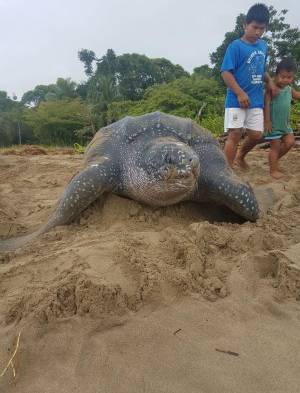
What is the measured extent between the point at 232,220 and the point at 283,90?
6.12 feet

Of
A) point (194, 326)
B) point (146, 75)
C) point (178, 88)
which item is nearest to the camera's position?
point (194, 326)

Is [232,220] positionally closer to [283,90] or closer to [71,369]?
[71,369]

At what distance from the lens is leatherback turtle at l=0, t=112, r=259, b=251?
1.99m

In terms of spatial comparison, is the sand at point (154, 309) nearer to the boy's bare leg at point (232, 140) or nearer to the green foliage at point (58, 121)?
the boy's bare leg at point (232, 140)

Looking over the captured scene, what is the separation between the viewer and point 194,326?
1177 millimetres

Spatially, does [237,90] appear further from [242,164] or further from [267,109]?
[242,164]

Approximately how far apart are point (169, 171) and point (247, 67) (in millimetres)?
1892

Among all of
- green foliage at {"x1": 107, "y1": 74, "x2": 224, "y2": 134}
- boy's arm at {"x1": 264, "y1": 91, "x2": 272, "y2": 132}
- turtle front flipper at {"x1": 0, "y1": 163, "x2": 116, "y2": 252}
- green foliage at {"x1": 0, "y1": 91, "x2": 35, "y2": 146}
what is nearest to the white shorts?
boy's arm at {"x1": 264, "y1": 91, "x2": 272, "y2": 132}

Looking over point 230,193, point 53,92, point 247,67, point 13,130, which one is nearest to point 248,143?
point 247,67

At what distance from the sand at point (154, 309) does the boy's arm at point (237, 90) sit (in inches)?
58.0

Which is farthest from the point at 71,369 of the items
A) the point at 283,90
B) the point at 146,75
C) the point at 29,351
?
the point at 146,75

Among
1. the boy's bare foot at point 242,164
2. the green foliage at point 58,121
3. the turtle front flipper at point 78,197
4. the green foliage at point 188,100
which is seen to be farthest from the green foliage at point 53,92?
the turtle front flipper at point 78,197

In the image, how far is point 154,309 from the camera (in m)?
1.25

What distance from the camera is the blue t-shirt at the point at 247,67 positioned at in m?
3.21
